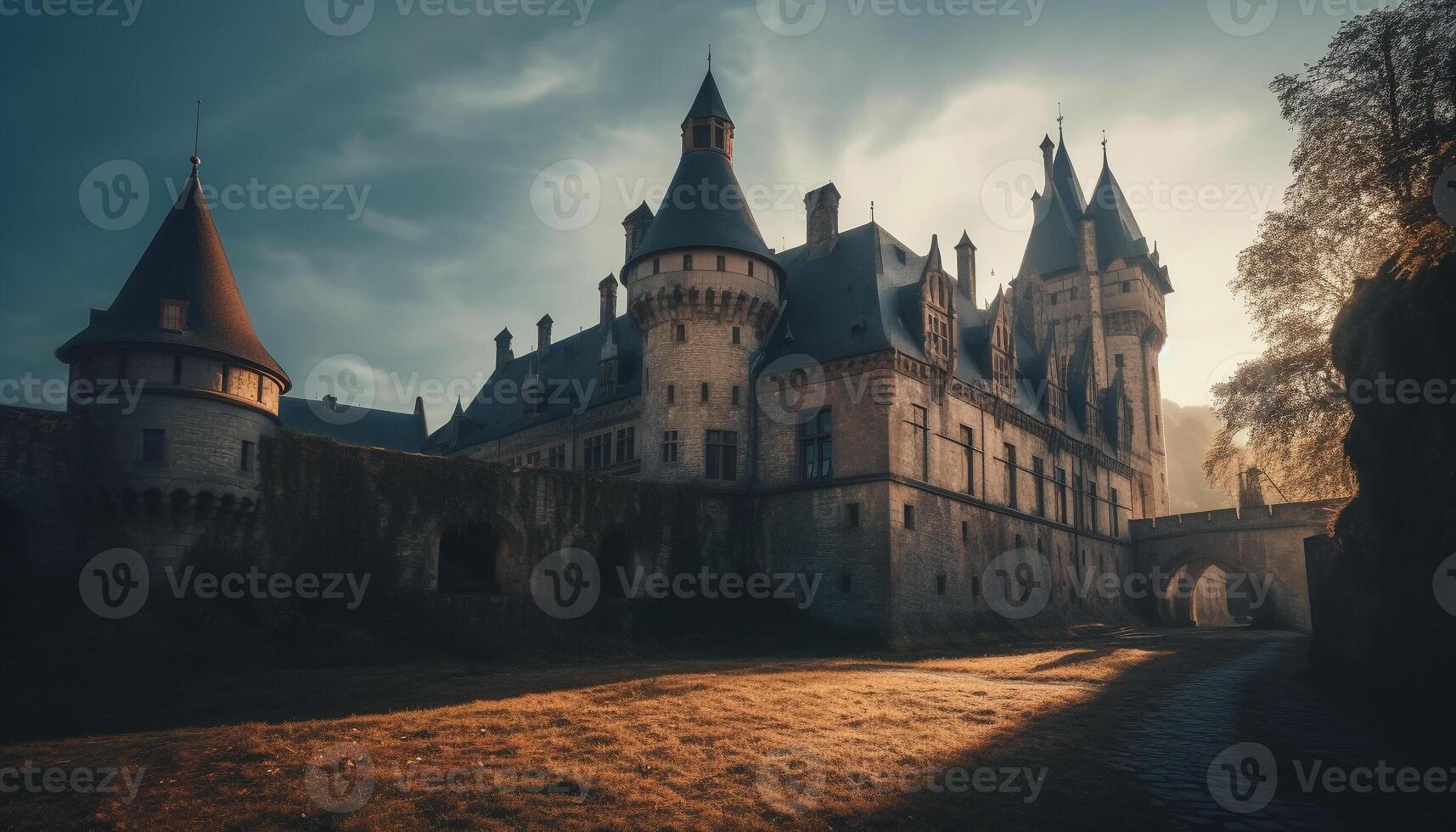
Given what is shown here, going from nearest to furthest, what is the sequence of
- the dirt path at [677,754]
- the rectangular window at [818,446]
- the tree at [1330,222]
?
the dirt path at [677,754] < the tree at [1330,222] < the rectangular window at [818,446]

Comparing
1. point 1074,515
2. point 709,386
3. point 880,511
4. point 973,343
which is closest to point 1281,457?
point 880,511

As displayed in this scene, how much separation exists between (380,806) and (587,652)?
18.3 m

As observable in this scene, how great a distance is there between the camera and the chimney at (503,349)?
62.7 m

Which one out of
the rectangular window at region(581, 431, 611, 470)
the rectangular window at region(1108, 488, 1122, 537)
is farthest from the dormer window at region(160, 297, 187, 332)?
the rectangular window at region(1108, 488, 1122, 537)

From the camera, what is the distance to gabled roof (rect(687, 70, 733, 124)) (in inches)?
1550

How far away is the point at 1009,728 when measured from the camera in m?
14.2

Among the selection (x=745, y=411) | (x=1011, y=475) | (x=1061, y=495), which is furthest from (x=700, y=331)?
(x=1061, y=495)

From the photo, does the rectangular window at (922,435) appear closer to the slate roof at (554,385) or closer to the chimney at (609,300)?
the slate roof at (554,385)

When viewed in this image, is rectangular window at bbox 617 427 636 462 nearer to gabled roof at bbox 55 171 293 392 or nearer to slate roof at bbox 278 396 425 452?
gabled roof at bbox 55 171 293 392

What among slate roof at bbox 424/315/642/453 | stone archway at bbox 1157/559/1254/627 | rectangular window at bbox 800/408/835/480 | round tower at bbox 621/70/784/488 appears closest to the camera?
rectangular window at bbox 800/408/835/480

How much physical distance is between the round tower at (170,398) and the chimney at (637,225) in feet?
74.2

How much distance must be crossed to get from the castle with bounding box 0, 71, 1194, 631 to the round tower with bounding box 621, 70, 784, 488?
88mm

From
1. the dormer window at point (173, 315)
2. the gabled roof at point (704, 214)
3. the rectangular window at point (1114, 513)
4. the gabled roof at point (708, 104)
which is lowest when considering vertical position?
the rectangular window at point (1114, 513)

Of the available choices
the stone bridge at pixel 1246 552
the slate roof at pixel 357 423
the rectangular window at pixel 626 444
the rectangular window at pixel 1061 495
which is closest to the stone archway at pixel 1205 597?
the stone bridge at pixel 1246 552
